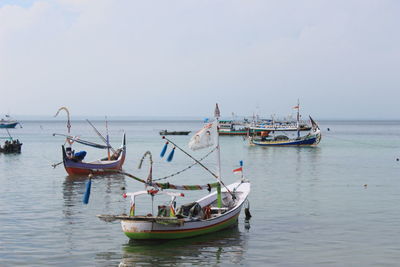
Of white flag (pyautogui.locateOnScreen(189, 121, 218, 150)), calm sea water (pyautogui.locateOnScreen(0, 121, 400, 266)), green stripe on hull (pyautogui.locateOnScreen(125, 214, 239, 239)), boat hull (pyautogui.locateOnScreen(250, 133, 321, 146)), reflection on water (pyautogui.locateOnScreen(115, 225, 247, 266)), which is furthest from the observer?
boat hull (pyautogui.locateOnScreen(250, 133, 321, 146))

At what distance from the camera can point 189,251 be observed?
23.4 meters

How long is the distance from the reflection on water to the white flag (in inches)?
175

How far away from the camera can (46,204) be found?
3506 centimetres

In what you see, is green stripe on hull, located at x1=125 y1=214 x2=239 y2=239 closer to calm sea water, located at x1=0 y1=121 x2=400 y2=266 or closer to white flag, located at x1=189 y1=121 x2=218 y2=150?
calm sea water, located at x1=0 y1=121 x2=400 y2=266

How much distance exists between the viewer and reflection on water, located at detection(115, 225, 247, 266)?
22.0 meters

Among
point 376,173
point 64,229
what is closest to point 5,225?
point 64,229

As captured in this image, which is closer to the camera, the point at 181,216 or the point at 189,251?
the point at 189,251

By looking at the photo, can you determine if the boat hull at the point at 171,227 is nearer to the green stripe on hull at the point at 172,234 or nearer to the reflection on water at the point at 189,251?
the green stripe on hull at the point at 172,234

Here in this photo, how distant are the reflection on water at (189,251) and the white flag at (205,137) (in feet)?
14.6

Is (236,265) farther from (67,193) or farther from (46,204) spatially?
(67,193)

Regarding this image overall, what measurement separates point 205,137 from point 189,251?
5.79m

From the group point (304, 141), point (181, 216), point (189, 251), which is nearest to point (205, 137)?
point (181, 216)

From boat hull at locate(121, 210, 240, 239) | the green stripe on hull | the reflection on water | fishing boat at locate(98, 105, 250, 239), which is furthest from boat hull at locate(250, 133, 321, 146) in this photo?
boat hull at locate(121, 210, 240, 239)

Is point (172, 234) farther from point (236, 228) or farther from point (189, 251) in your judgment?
point (236, 228)
